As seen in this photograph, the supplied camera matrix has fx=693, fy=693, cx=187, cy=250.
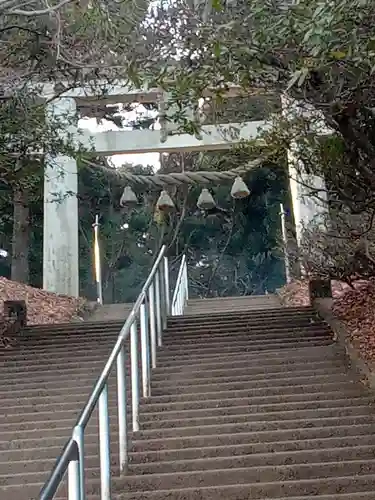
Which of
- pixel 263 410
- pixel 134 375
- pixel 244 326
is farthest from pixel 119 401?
pixel 244 326

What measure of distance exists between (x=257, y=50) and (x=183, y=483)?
8.26 ft

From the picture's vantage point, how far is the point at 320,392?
522 centimetres

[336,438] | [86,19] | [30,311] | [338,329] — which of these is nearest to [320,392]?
[336,438]

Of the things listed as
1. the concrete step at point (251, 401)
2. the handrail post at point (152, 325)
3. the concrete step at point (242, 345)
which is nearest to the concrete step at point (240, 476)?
the concrete step at point (251, 401)

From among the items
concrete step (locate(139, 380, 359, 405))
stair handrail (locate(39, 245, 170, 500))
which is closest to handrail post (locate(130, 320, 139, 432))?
stair handrail (locate(39, 245, 170, 500))

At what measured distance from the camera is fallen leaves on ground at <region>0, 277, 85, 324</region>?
10.1 metres

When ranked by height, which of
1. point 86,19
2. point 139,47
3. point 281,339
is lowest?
point 281,339

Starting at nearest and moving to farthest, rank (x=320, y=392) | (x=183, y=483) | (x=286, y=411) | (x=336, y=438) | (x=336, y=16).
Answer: (x=336, y=16) → (x=183, y=483) → (x=336, y=438) → (x=286, y=411) → (x=320, y=392)

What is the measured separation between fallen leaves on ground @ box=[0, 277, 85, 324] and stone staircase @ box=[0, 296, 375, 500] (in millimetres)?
2635

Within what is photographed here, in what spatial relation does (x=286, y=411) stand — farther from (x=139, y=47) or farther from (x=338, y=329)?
(x=139, y=47)

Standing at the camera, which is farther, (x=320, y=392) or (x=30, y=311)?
(x=30, y=311)

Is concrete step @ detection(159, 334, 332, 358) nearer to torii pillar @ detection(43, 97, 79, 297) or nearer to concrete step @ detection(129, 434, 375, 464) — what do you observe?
concrete step @ detection(129, 434, 375, 464)

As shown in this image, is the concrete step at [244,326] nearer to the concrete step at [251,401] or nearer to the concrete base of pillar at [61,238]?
the concrete step at [251,401]

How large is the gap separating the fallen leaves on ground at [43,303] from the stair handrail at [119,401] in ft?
10.5
